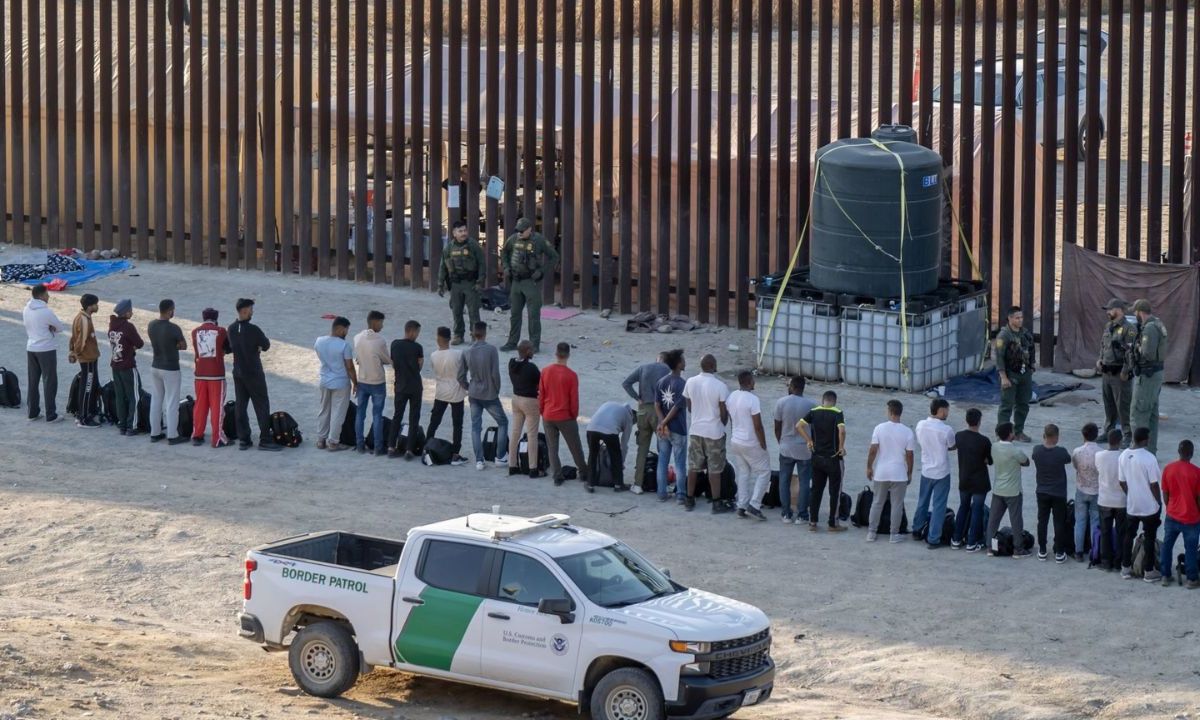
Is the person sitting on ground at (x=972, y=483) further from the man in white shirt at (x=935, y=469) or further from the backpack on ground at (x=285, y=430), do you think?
the backpack on ground at (x=285, y=430)

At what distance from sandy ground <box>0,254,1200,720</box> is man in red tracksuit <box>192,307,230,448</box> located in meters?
0.32

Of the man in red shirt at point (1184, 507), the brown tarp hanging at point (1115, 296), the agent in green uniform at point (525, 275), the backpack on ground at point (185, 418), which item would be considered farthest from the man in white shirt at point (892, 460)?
the backpack on ground at point (185, 418)

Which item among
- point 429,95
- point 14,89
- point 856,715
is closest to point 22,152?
point 14,89

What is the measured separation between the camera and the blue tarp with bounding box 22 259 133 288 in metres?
27.2

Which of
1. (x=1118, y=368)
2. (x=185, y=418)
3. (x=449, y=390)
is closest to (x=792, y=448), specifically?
(x=449, y=390)

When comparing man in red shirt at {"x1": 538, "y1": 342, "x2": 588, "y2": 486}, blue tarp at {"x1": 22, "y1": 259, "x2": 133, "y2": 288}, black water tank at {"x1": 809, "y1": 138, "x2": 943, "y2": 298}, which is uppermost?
black water tank at {"x1": 809, "y1": 138, "x2": 943, "y2": 298}

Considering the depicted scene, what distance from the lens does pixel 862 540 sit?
1680cm

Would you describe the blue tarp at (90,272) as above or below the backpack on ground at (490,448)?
above

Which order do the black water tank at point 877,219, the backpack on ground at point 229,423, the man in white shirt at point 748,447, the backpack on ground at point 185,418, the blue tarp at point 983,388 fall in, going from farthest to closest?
the black water tank at point 877,219, the blue tarp at point 983,388, the backpack on ground at point 185,418, the backpack on ground at point 229,423, the man in white shirt at point 748,447

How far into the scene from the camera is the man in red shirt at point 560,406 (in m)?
18.1

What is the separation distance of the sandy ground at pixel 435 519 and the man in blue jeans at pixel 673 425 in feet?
1.00

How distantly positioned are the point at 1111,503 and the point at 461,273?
32.1 ft

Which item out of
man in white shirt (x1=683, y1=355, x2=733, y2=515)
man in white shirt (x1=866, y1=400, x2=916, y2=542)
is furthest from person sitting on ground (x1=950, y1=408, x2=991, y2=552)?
man in white shirt (x1=683, y1=355, x2=733, y2=515)

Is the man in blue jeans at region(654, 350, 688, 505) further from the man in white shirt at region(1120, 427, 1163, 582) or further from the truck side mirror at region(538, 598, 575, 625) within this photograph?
the truck side mirror at region(538, 598, 575, 625)
